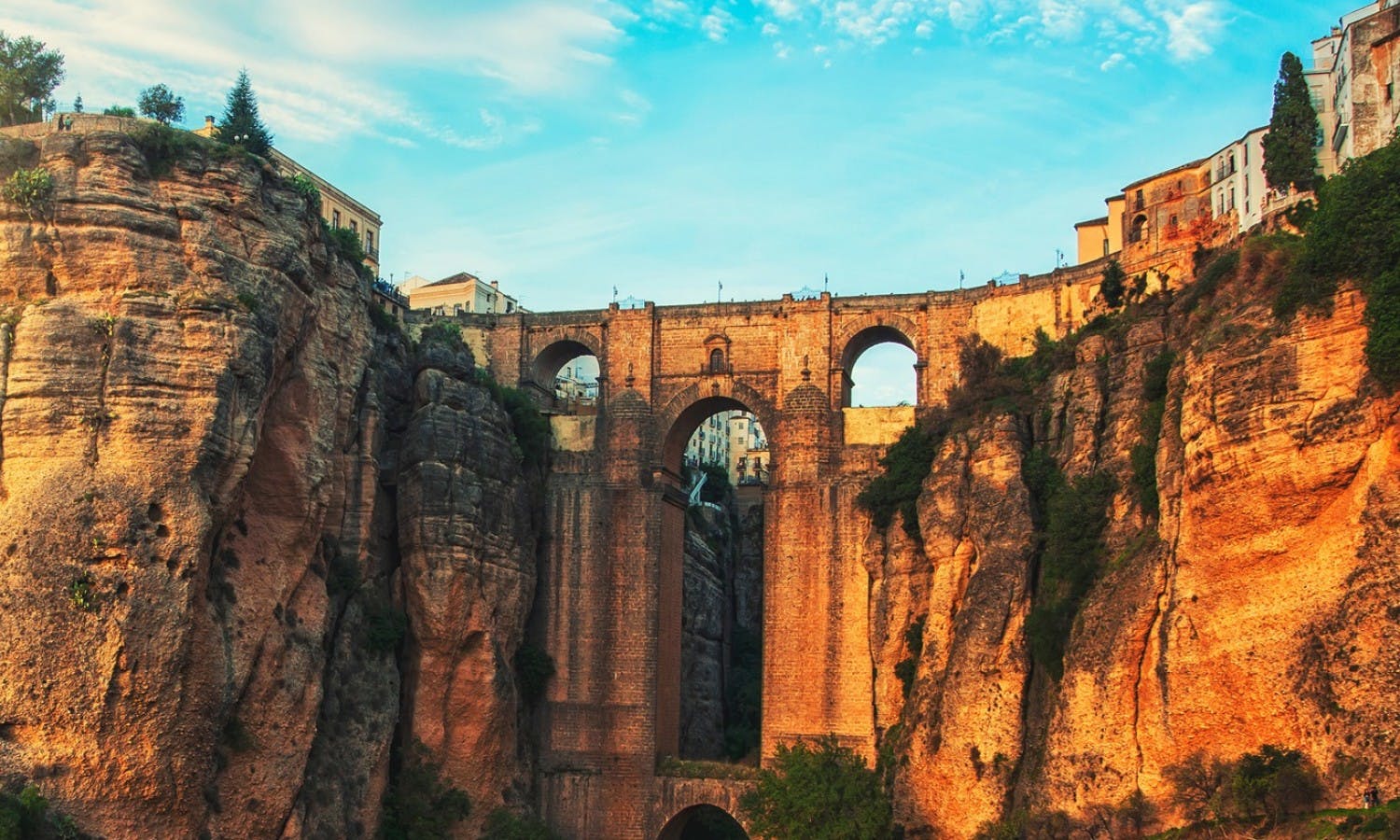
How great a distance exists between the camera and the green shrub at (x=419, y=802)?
47844 mm

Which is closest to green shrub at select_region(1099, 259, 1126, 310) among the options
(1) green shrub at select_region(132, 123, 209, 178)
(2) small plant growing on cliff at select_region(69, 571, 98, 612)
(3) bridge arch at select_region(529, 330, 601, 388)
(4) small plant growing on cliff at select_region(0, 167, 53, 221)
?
(3) bridge arch at select_region(529, 330, 601, 388)

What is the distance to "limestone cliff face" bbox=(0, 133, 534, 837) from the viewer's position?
36.8 meters

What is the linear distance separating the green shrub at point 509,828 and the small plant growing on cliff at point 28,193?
21500mm

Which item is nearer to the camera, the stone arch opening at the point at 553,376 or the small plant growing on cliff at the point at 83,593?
the small plant growing on cliff at the point at 83,593

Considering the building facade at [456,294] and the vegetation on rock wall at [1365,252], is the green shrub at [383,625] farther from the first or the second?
the building facade at [456,294]

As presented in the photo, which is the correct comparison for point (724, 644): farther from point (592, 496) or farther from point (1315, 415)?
point (1315, 415)

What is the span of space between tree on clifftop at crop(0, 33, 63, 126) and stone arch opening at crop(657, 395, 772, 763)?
21.1 m

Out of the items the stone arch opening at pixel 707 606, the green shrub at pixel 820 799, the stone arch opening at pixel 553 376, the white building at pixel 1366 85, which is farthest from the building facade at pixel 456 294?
the white building at pixel 1366 85

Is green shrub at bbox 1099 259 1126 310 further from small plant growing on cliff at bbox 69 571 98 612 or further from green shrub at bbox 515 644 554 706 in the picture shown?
small plant growing on cliff at bbox 69 571 98 612

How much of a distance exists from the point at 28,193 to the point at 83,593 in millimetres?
9857

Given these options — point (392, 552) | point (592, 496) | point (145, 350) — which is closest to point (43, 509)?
point (145, 350)

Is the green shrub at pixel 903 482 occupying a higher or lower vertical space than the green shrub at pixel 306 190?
lower

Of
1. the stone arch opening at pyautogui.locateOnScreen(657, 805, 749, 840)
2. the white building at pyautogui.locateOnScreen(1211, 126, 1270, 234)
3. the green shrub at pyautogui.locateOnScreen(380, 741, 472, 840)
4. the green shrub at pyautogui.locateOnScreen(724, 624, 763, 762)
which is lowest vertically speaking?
the stone arch opening at pyautogui.locateOnScreen(657, 805, 749, 840)

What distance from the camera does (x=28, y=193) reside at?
1570 inches
